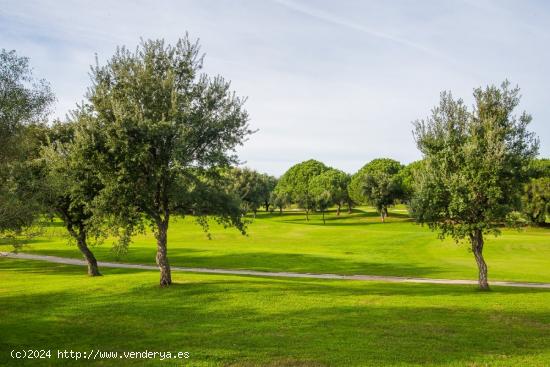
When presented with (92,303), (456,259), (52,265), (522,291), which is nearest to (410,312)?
(522,291)

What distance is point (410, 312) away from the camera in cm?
2131

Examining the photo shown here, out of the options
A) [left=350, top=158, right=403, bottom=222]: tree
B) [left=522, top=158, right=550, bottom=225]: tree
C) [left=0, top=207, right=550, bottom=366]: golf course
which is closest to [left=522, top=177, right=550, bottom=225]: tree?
[left=522, top=158, right=550, bottom=225]: tree

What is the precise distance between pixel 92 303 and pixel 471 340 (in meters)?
18.2

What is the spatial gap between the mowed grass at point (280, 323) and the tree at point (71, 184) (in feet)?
17.8

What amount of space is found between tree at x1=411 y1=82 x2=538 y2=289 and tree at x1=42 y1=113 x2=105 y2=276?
1957 cm

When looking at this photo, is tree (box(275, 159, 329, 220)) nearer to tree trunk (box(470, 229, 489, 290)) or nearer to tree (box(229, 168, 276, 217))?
tree (box(229, 168, 276, 217))

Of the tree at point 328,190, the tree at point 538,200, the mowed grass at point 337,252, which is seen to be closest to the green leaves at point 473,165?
the mowed grass at point 337,252

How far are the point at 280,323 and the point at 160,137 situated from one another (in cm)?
1200

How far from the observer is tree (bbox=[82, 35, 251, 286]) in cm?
2402

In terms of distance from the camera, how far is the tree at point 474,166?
25.5 meters

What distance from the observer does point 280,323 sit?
1902cm

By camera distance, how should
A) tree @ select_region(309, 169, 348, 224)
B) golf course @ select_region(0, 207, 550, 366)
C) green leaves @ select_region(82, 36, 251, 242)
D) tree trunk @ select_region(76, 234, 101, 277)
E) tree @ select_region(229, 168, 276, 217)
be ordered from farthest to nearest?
tree @ select_region(229, 168, 276, 217) → tree @ select_region(309, 169, 348, 224) → tree trunk @ select_region(76, 234, 101, 277) → green leaves @ select_region(82, 36, 251, 242) → golf course @ select_region(0, 207, 550, 366)

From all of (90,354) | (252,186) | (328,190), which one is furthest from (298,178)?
(90,354)

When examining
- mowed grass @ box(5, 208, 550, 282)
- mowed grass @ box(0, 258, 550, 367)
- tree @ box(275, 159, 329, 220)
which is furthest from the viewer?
tree @ box(275, 159, 329, 220)
